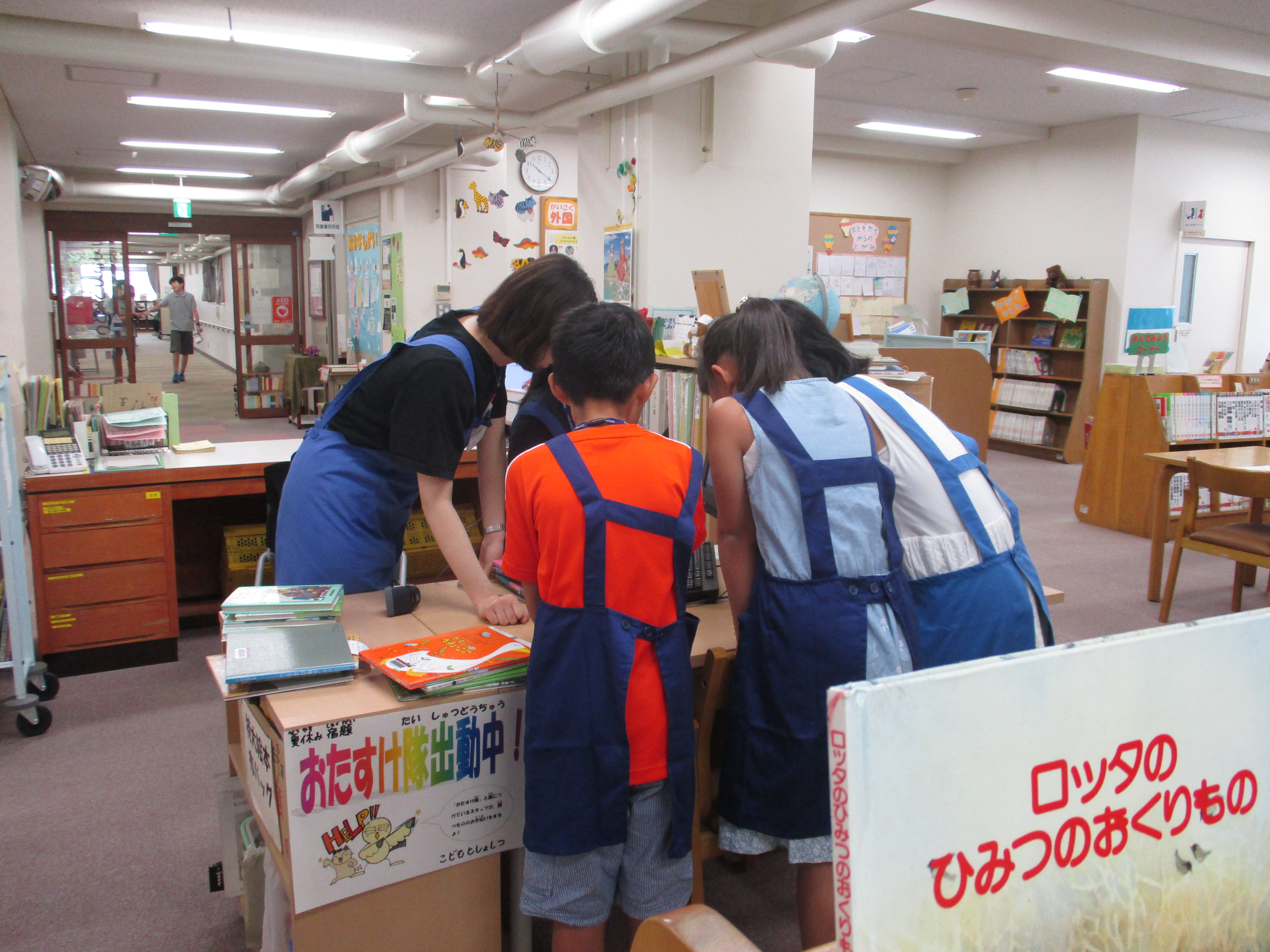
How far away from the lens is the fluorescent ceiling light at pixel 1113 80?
6.82 metres

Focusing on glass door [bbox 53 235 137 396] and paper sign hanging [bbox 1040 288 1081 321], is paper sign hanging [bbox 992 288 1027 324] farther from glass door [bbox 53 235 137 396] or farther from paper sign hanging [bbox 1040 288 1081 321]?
glass door [bbox 53 235 137 396]

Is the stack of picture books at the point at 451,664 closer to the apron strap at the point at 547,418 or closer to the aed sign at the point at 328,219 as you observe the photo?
the apron strap at the point at 547,418

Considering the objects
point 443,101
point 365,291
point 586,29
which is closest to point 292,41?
point 443,101

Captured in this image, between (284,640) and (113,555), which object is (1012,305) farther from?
(284,640)

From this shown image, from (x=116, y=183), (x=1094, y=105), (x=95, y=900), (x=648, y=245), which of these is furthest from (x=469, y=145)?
(x=116, y=183)

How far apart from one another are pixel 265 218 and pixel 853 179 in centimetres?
828

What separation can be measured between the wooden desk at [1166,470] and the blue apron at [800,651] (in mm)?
3615

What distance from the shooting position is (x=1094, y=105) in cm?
823

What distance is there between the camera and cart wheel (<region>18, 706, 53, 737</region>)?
10.6 ft

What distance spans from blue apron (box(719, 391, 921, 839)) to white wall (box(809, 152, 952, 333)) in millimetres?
9121

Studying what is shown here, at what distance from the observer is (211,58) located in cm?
540

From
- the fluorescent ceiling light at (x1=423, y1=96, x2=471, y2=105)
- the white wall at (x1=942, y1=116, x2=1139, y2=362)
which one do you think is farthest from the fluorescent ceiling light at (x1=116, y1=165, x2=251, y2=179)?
the white wall at (x1=942, y1=116, x2=1139, y2=362)

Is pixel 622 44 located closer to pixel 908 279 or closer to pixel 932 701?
pixel 932 701

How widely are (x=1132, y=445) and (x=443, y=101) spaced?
5.35 meters
